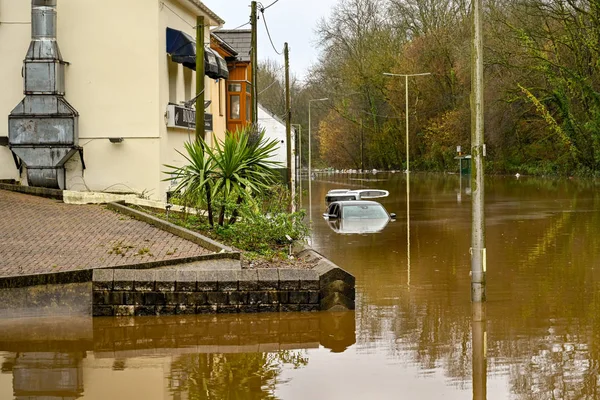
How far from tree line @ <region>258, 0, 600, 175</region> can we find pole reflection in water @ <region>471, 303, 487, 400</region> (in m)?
45.7

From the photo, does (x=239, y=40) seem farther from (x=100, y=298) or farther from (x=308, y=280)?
(x=100, y=298)

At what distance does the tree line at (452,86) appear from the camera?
6166 centimetres

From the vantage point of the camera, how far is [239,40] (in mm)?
50000

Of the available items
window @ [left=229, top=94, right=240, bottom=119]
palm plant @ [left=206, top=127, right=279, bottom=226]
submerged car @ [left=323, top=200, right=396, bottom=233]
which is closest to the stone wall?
palm plant @ [left=206, top=127, right=279, bottom=226]

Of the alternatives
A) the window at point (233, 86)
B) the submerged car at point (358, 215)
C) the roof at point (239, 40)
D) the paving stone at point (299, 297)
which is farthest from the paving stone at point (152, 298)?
the roof at point (239, 40)

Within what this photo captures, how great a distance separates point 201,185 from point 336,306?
5.09m

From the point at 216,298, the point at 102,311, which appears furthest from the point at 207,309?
the point at 102,311

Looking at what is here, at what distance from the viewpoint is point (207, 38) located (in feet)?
122

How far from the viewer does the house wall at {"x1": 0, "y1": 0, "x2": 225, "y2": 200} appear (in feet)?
91.4

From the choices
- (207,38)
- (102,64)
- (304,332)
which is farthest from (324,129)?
(304,332)

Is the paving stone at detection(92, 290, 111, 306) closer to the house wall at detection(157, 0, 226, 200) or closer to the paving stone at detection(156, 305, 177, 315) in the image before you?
the paving stone at detection(156, 305, 177, 315)

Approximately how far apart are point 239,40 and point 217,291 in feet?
124

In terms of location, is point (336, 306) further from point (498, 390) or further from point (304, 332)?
point (498, 390)

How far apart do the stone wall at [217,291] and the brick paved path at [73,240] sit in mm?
960
